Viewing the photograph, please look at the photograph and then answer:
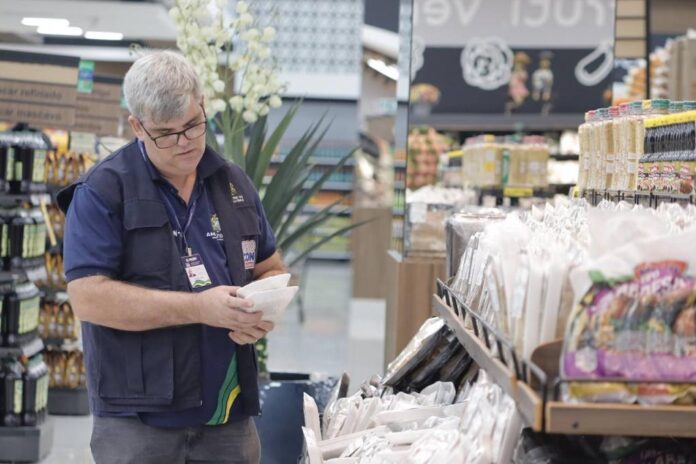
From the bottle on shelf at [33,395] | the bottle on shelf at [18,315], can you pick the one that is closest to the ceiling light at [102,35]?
the bottle on shelf at [18,315]

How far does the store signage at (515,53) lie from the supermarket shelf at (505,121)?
0.07 meters

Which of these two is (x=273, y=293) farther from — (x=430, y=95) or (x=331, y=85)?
(x=331, y=85)

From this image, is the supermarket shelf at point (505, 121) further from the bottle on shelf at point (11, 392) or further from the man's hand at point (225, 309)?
the man's hand at point (225, 309)

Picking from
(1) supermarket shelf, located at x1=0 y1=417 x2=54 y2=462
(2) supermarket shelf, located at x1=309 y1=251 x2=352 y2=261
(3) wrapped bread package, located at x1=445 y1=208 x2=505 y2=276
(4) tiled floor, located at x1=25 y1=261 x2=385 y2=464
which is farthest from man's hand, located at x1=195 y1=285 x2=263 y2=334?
(2) supermarket shelf, located at x1=309 y1=251 x2=352 y2=261

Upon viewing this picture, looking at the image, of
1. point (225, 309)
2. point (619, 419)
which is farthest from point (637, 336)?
point (225, 309)

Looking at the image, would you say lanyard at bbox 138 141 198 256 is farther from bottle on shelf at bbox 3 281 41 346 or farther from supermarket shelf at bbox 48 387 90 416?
supermarket shelf at bbox 48 387 90 416

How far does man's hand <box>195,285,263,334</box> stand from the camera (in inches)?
99.0

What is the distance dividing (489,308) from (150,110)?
93 centimetres

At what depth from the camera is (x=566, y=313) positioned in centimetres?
202

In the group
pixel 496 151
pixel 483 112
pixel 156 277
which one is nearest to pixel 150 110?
pixel 156 277

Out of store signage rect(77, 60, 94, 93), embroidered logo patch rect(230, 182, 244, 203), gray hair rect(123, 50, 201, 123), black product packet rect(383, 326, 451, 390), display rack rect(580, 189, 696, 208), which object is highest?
store signage rect(77, 60, 94, 93)

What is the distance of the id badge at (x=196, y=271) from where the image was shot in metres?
2.76

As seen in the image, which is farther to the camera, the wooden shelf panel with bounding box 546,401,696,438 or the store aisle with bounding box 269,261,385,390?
the store aisle with bounding box 269,261,385,390

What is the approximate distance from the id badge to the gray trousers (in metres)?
0.36
